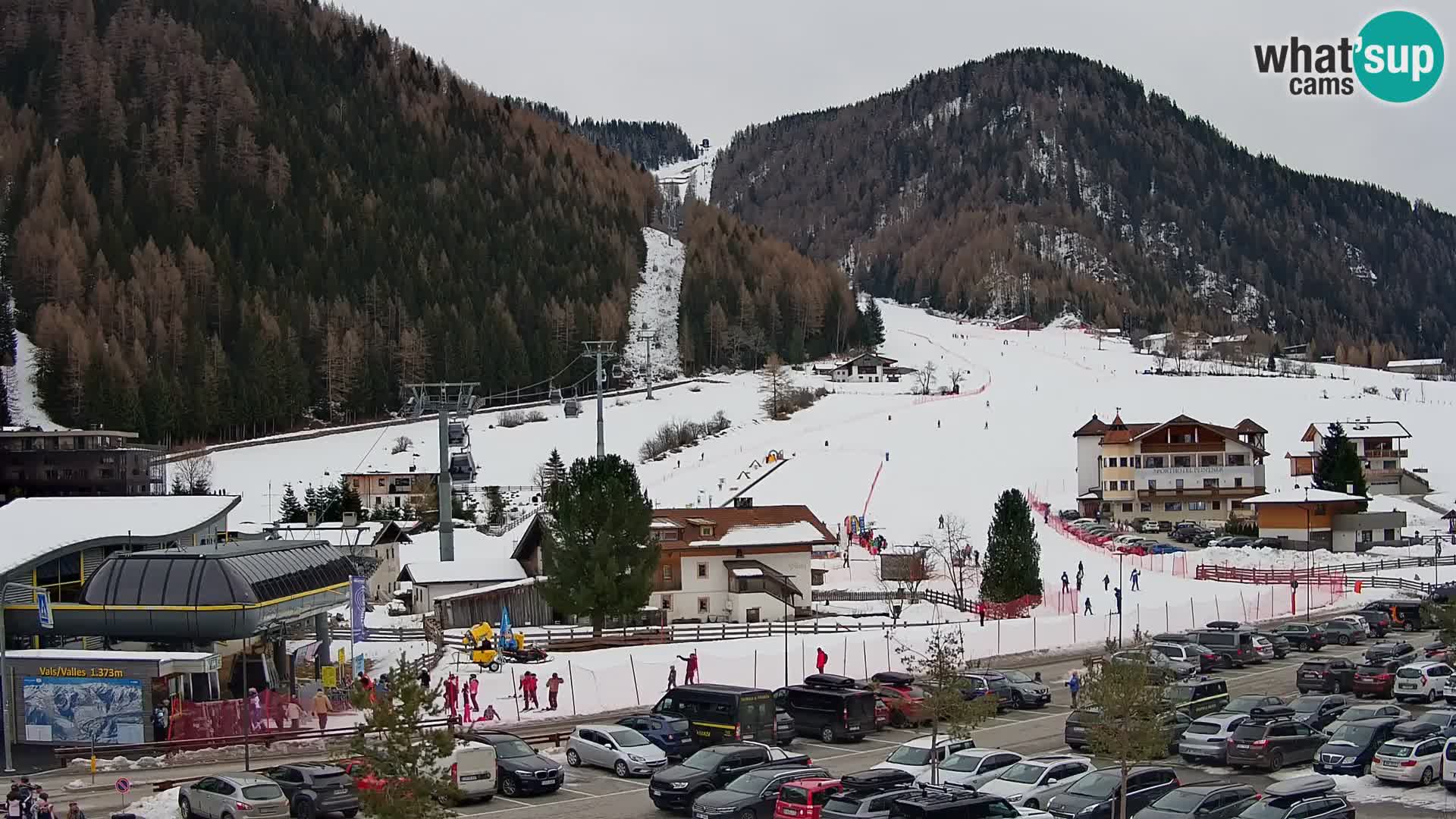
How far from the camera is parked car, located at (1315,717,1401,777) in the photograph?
1042 inches

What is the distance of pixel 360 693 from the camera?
65.6ft

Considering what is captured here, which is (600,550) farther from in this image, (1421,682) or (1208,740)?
(1421,682)

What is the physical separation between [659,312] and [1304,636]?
141436 millimetres

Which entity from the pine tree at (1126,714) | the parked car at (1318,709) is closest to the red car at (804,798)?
the pine tree at (1126,714)

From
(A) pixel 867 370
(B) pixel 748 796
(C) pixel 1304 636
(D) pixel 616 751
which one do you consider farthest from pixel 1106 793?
(A) pixel 867 370

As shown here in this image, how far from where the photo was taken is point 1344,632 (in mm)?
44312

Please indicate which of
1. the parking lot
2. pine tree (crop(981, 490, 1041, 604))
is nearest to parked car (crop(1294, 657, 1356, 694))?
the parking lot

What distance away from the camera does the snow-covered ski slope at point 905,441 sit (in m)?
83.1

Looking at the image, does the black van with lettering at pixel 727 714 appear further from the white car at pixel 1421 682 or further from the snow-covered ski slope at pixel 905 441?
the snow-covered ski slope at pixel 905 441

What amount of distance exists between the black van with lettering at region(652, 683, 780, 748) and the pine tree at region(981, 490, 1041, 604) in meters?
21.3

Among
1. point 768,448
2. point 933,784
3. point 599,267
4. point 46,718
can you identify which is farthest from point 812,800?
point 599,267

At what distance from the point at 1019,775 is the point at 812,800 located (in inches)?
160

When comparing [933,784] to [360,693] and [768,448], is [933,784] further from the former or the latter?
[768,448]

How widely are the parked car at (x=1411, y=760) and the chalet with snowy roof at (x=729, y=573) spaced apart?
91.2ft
